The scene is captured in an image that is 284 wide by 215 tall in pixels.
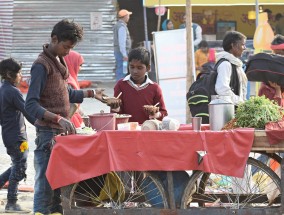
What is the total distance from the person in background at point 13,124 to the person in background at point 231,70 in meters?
1.97

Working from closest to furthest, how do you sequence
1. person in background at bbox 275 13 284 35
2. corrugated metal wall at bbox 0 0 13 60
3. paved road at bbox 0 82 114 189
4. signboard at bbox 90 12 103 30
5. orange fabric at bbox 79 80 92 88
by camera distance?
paved road at bbox 0 82 114 189 < corrugated metal wall at bbox 0 0 13 60 < orange fabric at bbox 79 80 92 88 < signboard at bbox 90 12 103 30 < person in background at bbox 275 13 284 35

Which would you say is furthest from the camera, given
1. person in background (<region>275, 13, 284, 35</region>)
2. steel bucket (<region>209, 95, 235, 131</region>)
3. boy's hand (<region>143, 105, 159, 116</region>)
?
person in background (<region>275, 13, 284, 35</region>)

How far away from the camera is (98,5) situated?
71.2ft

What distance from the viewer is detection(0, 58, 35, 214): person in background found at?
797 cm

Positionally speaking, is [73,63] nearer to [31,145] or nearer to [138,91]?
[138,91]

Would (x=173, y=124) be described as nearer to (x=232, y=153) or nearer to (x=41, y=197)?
(x=232, y=153)

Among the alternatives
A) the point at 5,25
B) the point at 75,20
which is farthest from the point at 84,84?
the point at 5,25

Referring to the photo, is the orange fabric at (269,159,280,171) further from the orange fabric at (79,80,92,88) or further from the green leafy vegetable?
the orange fabric at (79,80,92,88)

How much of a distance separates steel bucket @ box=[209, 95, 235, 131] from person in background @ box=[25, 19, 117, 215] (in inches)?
38.1

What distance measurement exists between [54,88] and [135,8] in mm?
16646

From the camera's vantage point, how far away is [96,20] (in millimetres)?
21609

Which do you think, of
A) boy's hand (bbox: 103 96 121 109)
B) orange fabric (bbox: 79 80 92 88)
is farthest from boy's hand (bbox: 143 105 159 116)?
orange fabric (bbox: 79 80 92 88)

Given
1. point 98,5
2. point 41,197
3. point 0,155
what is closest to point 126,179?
point 41,197

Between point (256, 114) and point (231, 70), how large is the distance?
1639 millimetres
